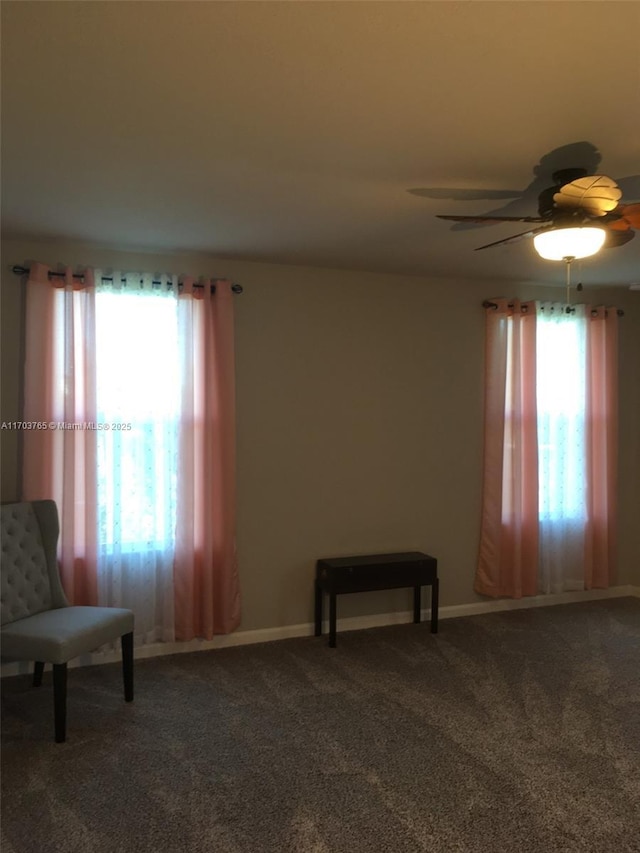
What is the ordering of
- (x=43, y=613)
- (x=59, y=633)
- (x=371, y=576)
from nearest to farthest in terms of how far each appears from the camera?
(x=59, y=633) < (x=43, y=613) < (x=371, y=576)

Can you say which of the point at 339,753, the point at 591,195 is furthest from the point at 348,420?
the point at 591,195

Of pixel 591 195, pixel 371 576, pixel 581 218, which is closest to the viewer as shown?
pixel 591 195

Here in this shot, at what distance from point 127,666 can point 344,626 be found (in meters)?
1.64

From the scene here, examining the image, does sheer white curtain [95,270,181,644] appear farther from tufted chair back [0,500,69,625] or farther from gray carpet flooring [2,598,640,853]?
gray carpet flooring [2,598,640,853]

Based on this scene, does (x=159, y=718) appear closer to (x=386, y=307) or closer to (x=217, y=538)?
(x=217, y=538)

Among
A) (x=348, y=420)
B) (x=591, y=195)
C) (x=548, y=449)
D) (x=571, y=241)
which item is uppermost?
(x=591, y=195)

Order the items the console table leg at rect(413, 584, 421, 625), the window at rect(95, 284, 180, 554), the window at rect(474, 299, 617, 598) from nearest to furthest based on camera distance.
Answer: the window at rect(95, 284, 180, 554), the console table leg at rect(413, 584, 421, 625), the window at rect(474, 299, 617, 598)

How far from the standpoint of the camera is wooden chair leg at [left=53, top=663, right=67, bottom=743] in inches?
113

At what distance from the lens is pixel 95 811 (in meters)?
2.40

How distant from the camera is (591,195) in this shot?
2236 millimetres

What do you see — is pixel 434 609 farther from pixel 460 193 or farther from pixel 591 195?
pixel 591 195

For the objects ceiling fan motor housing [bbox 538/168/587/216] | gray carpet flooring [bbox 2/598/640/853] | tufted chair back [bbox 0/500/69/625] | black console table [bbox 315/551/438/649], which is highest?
ceiling fan motor housing [bbox 538/168/587/216]

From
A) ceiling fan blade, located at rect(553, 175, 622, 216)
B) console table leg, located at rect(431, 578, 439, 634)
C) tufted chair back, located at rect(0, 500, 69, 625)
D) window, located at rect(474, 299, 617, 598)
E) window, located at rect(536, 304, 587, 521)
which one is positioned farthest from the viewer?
window, located at rect(536, 304, 587, 521)

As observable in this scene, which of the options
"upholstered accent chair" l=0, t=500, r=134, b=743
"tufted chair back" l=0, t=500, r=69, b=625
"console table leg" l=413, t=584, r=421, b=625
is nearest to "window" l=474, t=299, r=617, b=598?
"console table leg" l=413, t=584, r=421, b=625
